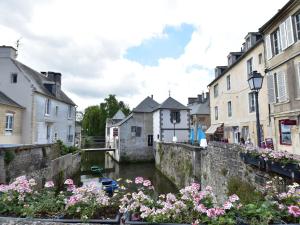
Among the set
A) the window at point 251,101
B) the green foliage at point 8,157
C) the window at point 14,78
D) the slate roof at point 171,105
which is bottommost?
the green foliage at point 8,157

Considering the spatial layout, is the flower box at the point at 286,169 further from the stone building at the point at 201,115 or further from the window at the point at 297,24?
the stone building at the point at 201,115

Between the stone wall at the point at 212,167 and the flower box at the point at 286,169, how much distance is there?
26cm

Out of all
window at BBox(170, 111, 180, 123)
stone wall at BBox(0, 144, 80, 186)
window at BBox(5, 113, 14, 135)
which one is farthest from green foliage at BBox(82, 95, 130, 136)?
window at BBox(5, 113, 14, 135)

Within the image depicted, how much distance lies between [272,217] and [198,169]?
40.8ft

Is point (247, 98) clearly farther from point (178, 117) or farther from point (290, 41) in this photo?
point (178, 117)

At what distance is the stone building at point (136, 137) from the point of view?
31.8 metres

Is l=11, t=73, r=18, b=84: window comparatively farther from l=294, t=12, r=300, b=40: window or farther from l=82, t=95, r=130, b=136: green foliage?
l=82, t=95, r=130, b=136: green foliage

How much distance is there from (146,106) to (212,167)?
23304 mm

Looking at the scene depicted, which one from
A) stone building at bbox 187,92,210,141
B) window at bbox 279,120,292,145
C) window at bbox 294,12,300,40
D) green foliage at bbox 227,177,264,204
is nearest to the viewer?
green foliage at bbox 227,177,264,204

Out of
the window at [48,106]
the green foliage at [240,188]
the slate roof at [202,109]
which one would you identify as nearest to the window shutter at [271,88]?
the green foliage at [240,188]

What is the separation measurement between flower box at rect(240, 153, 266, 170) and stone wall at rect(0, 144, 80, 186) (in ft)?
31.4

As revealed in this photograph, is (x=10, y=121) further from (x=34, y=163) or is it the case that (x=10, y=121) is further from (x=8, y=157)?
(x=8, y=157)

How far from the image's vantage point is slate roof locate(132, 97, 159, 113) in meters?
33.7

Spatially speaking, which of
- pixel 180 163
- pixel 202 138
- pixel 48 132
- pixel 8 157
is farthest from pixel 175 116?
pixel 8 157
